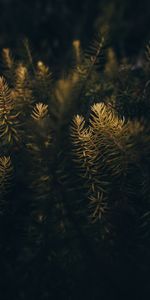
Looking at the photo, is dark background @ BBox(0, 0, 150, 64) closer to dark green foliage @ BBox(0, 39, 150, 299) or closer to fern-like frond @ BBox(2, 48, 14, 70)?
fern-like frond @ BBox(2, 48, 14, 70)

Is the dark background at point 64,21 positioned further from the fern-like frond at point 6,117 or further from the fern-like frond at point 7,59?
the fern-like frond at point 6,117

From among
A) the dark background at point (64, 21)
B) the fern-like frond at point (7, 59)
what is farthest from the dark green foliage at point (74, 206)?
the dark background at point (64, 21)

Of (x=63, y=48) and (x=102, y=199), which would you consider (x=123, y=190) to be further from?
(x=63, y=48)

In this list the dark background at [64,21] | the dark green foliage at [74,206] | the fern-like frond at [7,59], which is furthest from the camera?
the dark background at [64,21]

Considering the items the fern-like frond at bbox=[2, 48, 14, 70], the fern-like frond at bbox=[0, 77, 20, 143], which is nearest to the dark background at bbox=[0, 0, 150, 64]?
the fern-like frond at bbox=[2, 48, 14, 70]

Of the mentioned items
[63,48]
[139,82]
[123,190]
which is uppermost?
[63,48]

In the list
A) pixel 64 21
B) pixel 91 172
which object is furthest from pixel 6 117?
pixel 64 21

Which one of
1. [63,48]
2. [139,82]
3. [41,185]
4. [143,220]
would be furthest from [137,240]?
[63,48]
